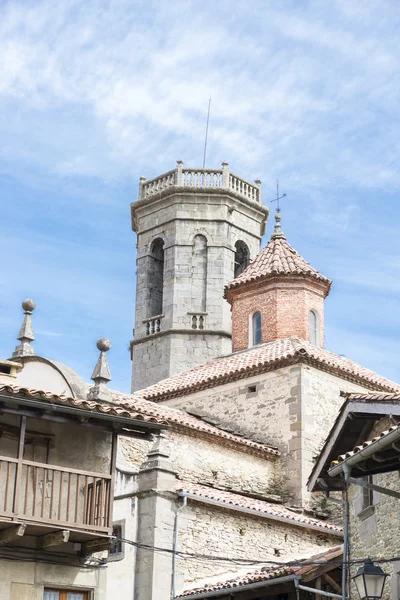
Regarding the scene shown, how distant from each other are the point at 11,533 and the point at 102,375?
4.51 meters

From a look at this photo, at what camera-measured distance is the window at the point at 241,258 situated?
40.3m

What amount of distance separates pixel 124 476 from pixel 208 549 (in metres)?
2.55

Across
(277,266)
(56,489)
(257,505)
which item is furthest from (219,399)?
(56,489)

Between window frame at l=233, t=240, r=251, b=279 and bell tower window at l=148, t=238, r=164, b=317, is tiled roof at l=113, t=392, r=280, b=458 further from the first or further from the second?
window frame at l=233, t=240, r=251, b=279

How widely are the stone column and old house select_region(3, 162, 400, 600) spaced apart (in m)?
0.03

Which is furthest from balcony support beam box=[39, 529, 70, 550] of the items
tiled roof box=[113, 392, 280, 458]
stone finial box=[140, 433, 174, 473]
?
tiled roof box=[113, 392, 280, 458]

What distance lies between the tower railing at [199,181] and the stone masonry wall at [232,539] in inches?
704

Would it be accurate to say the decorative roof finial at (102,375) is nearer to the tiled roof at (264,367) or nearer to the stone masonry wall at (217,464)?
the stone masonry wall at (217,464)

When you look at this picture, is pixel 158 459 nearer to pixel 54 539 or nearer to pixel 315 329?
pixel 54 539

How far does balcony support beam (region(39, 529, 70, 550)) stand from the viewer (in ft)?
54.2

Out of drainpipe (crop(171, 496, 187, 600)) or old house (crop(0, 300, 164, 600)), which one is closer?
old house (crop(0, 300, 164, 600))

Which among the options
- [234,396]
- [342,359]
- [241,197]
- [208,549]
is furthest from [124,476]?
[241,197]

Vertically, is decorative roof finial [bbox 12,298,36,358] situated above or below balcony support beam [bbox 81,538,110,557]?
above

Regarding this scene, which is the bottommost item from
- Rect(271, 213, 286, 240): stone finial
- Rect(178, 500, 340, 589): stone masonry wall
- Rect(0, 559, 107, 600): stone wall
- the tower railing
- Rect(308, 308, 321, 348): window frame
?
Rect(0, 559, 107, 600): stone wall
